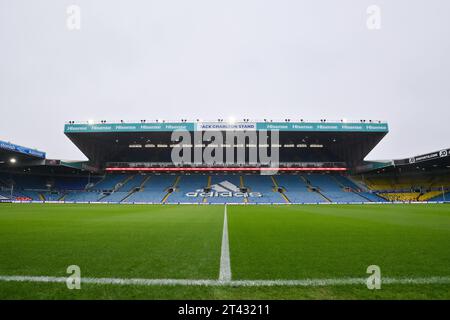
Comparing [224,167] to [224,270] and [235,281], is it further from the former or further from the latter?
[235,281]

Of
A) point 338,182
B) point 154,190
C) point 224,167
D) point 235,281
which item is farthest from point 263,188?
point 235,281

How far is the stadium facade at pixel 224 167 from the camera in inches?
1484

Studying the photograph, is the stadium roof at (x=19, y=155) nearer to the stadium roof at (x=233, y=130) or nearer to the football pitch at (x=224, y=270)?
the stadium roof at (x=233, y=130)

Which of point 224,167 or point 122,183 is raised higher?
point 224,167

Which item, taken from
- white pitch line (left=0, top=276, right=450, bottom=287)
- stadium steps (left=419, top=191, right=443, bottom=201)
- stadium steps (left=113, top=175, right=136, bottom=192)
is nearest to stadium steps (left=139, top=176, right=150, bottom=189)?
stadium steps (left=113, top=175, right=136, bottom=192)

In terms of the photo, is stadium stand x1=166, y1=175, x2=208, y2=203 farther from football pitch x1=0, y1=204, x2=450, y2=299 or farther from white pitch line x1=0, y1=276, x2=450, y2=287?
white pitch line x1=0, y1=276, x2=450, y2=287

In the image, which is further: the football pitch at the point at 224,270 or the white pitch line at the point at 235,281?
the white pitch line at the point at 235,281

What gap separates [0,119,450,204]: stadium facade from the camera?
37688 mm

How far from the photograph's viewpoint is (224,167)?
47719 millimetres

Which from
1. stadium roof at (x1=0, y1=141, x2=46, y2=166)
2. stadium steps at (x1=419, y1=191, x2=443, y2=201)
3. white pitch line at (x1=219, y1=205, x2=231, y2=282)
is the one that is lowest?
stadium steps at (x1=419, y1=191, x2=443, y2=201)

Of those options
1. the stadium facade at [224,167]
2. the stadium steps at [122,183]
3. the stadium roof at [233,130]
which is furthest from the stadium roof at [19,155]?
the stadium steps at [122,183]

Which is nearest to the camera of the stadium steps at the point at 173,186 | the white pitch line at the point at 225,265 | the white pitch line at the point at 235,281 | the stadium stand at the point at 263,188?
the white pitch line at the point at 235,281
